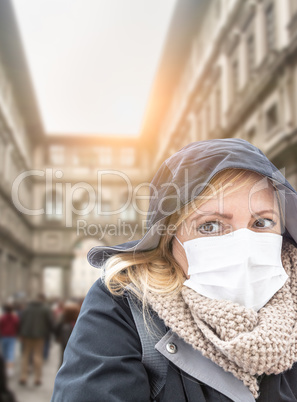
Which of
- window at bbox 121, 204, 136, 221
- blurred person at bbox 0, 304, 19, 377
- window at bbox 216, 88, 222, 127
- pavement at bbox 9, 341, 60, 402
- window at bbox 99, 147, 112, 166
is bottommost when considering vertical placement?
pavement at bbox 9, 341, 60, 402

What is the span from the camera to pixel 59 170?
40406 millimetres

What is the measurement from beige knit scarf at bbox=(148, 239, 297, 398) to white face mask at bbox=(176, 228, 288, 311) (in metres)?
0.06

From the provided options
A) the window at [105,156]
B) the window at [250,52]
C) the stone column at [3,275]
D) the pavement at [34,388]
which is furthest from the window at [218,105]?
the window at [105,156]

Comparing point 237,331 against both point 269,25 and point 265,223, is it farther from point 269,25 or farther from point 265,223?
point 269,25

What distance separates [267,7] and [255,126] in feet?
12.2

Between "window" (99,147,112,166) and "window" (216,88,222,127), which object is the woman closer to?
"window" (216,88,222,127)

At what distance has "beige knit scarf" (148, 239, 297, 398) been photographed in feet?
4.42

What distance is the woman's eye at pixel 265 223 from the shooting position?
5.46 ft

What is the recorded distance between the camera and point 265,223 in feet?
5.50

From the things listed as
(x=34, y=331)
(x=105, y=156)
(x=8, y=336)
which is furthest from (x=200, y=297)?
(x=105, y=156)

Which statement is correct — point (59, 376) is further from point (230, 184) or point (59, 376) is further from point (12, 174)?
point (12, 174)

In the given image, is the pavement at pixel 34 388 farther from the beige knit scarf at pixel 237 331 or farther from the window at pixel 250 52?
the window at pixel 250 52

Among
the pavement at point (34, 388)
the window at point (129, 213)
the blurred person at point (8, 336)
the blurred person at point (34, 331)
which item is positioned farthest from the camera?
the window at point (129, 213)

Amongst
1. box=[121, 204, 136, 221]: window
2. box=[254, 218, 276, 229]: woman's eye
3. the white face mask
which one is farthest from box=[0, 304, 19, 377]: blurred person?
box=[121, 204, 136, 221]: window
